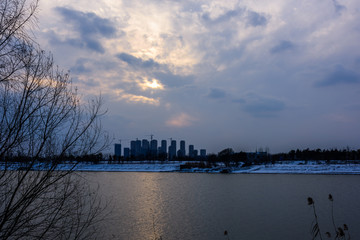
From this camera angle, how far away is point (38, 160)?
5.63m

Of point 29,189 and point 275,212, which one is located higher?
point 29,189

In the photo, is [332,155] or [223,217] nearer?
[223,217]

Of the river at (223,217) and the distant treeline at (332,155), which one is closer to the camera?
the river at (223,217)

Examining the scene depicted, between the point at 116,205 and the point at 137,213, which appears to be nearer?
the point at 137,213

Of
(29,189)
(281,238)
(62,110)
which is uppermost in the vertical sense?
(62,110)

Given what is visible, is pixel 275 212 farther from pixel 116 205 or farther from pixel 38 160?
pixel 38 160

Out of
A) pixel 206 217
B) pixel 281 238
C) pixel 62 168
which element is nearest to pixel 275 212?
pixel 206 217

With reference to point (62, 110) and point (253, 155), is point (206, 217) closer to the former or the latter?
point (62, 110)

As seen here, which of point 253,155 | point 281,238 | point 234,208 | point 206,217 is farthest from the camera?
point 253,155

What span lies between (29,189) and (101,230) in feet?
37.4

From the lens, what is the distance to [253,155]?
165375mm

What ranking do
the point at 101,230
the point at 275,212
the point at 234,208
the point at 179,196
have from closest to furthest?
1. the point at 101,230
2. the point at 275,212
3. the point at 234,208
4. the point at 179,196

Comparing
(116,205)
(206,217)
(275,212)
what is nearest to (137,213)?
(116,205)

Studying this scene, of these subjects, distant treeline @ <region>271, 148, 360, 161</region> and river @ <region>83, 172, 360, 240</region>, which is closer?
river @ <region>83, 172, 360, 240</region>
